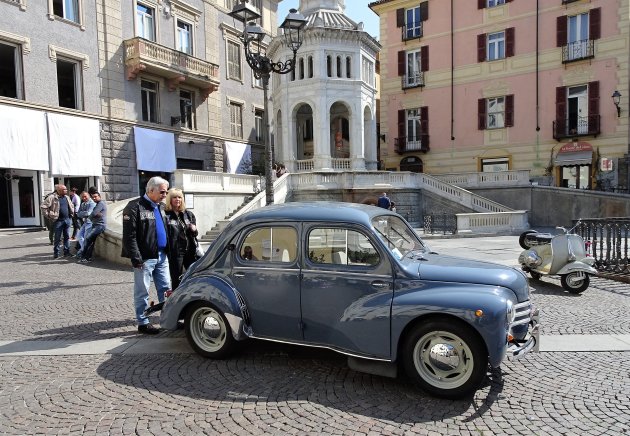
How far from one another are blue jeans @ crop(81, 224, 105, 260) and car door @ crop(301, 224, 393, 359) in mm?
8295

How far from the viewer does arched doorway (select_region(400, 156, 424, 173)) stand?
3056 cm

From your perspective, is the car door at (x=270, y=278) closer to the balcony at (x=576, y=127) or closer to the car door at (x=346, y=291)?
the car door at (x=346, y=291)

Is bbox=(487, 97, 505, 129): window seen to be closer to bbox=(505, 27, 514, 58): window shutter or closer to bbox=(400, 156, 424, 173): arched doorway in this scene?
bbox=(505, 27, 514, 58): window shutter

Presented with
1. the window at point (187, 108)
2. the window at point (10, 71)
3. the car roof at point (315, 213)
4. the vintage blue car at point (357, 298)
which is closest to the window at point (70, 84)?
the window at point (10, 71)

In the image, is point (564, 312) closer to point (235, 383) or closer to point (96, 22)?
point (235, 383)

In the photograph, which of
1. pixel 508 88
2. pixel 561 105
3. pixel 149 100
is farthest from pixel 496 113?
pixel 149 100

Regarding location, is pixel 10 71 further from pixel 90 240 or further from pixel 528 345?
pixel 528 345

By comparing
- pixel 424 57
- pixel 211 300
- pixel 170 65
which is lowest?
pixel 211 300

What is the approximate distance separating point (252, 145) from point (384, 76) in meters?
11.0

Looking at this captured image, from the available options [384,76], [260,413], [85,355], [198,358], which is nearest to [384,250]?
[260,413]

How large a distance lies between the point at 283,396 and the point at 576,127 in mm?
27633

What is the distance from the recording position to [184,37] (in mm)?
25969

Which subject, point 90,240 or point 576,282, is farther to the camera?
point 90,240

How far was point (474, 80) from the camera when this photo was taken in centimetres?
2853
